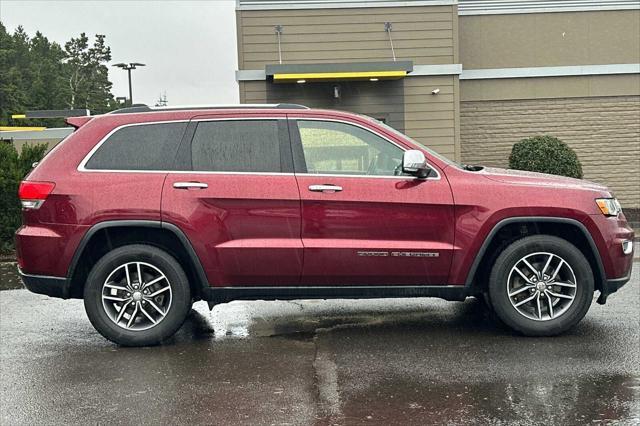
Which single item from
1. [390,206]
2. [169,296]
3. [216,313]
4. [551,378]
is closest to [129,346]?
[169,296]

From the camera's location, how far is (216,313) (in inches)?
278

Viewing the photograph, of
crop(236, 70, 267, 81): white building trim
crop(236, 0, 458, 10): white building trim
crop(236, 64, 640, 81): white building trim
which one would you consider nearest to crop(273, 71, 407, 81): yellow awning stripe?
crop(236, 70, 267, 81): white building trim

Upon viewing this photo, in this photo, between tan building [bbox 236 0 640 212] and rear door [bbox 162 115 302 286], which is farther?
tan building [bbox 236 0 640 212]

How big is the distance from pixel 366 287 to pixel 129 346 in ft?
6.42

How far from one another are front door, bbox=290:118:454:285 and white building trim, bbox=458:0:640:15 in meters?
11.6

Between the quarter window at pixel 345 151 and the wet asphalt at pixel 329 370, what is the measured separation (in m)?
1.41

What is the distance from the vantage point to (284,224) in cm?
568

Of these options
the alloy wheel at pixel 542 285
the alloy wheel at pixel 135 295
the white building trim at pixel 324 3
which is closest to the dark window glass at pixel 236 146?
the alloy wheel at pixel 135 295

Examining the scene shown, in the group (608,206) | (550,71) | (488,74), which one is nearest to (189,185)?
(608,206)

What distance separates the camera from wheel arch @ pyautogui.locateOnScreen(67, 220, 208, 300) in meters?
5.65

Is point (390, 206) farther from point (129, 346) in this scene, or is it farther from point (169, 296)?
point (129, 346)

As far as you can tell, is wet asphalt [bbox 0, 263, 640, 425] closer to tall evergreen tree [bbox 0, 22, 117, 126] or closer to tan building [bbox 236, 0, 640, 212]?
tan building [bbox 236, 0, 640, 212]

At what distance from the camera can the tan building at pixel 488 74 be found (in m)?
15.5

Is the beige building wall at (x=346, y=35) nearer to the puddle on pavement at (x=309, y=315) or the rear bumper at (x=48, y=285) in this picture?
the puddle on pavement at (x=309, y=315)
